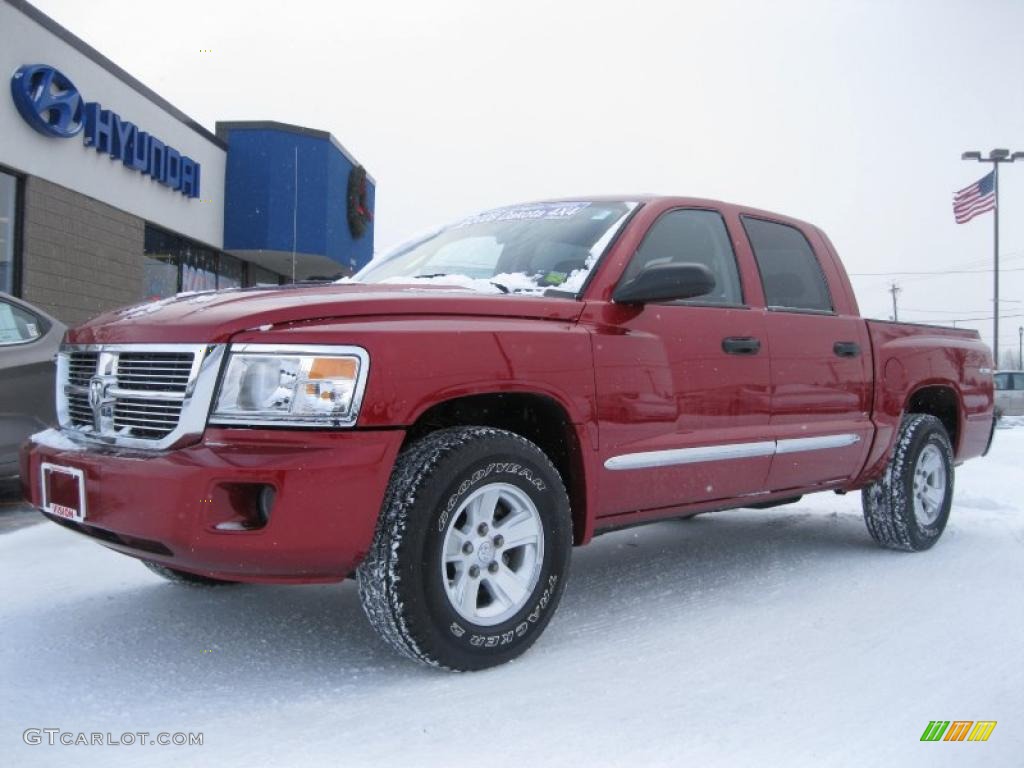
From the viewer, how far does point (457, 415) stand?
3199mm

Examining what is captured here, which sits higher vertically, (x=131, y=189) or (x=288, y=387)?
(x=131, y=189)

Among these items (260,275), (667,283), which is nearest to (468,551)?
(667,283)

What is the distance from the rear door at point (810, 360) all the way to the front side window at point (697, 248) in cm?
21

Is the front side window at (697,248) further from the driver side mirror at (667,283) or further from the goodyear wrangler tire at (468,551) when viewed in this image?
the goodyear wrangler tire at (468,551)

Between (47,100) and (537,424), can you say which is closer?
(537,424)

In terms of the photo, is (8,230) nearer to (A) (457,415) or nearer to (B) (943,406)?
(A) (457,415)

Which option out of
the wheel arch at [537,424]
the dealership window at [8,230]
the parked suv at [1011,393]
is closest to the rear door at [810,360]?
the wheel arch at [537,424]

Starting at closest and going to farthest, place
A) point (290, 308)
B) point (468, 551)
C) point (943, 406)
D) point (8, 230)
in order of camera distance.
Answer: point (290, 308) < point (468, 551) < point (943, 406) < point (8, 230)

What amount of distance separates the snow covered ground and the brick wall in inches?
377

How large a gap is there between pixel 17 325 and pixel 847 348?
17.1 feet

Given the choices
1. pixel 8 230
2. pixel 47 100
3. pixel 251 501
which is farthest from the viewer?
pixel 47 100

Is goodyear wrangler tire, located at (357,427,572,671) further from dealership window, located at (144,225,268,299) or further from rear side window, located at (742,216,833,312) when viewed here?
dealership window, located at (144,225,268,299)

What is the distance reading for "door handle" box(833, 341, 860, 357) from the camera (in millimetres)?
4566

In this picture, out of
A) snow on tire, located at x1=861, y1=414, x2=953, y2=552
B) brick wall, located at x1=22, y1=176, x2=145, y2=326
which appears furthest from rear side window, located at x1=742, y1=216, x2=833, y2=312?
brick wall, located at x1=22, y1=176, x2=145, y2=326
